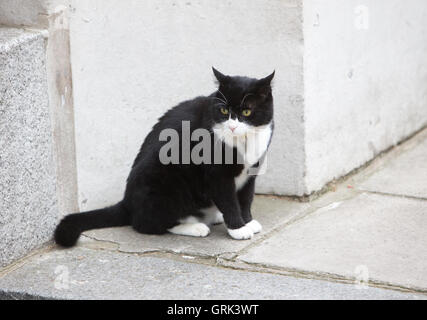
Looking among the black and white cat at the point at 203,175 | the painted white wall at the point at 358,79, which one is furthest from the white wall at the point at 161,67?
the black and white cat at the point at 203,175

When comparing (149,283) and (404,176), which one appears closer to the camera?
(149,283)

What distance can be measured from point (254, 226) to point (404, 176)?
1.36 metres

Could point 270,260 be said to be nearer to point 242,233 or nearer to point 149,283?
point 242,233

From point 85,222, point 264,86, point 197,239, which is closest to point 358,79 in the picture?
point 264,86

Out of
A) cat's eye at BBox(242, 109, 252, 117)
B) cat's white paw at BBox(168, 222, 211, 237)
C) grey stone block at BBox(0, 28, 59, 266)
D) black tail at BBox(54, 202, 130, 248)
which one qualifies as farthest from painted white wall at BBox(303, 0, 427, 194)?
grey stone block at BBox(0, 28, 59, 266)

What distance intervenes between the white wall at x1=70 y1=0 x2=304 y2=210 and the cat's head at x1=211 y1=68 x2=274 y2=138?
0.56 m

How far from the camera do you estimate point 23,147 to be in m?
3.57

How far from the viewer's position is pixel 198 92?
4410 mm

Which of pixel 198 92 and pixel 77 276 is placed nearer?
pixel 77 276

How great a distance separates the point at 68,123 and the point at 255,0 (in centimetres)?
127

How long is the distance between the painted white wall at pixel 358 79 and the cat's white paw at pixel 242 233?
67 centimetres
